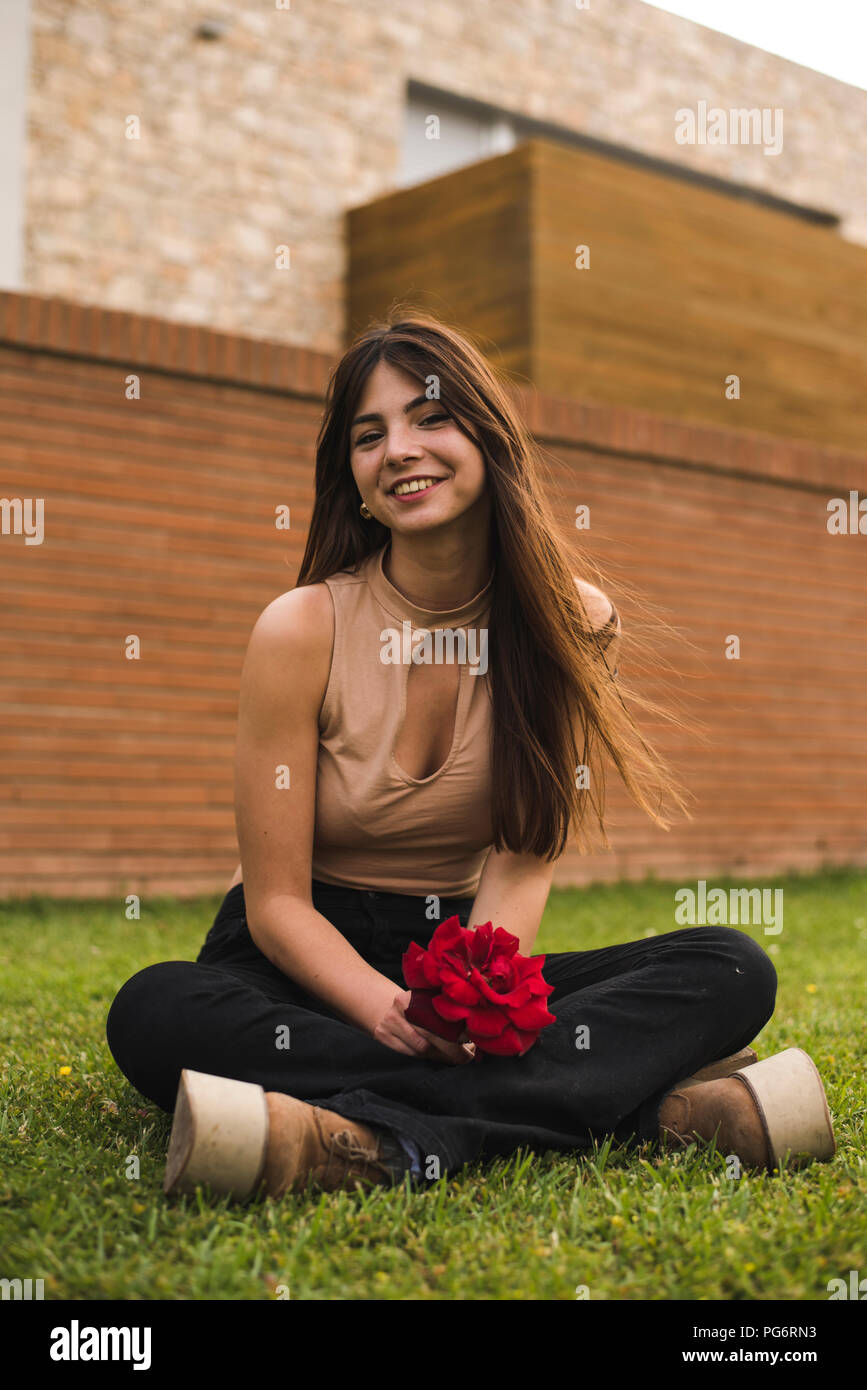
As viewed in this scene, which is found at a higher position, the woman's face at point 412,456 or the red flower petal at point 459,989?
the woman's face at point 412,456

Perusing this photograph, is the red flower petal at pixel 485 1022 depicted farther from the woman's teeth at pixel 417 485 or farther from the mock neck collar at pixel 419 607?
the woman's teeth at pixel 417 485

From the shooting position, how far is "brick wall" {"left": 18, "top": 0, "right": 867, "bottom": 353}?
937 centimetres

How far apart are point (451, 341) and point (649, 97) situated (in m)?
11.6

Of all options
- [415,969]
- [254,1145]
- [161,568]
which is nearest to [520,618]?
[415,969]

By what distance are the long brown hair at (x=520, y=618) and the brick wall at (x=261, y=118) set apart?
23.2 ft

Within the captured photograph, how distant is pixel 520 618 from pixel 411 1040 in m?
0.97

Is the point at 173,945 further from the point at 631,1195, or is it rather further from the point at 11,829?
the point at 631,1195

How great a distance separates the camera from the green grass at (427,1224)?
5.60ft

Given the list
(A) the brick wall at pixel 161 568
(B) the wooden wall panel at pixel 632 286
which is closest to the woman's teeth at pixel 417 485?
(A) the brick wall at pixel 161 568

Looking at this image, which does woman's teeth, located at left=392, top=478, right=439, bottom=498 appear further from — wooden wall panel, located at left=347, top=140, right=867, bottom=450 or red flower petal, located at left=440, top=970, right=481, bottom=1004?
wooden wall panel, located at left=347, top=140, right=867, bottom=450

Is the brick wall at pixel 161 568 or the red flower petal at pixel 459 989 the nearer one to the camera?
the red flower petal at pixel 459 989

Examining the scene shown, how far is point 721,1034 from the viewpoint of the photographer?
2457mm

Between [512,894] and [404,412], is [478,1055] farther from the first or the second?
[404,412]
